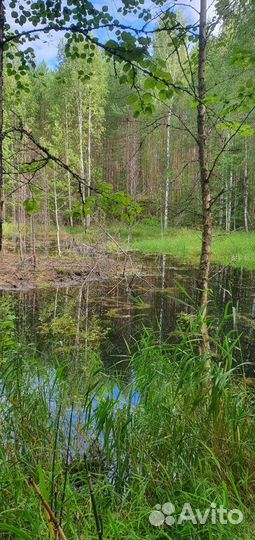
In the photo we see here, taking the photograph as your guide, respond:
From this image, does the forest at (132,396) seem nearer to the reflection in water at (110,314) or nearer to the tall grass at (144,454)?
the tall grass at (144,454)

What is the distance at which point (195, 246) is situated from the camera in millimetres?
17250

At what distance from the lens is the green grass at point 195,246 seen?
14203 mm

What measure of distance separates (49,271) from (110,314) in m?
4.79

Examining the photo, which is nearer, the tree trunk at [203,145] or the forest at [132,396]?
the forest at [132,396]

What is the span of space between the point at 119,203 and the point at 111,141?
2487 cm

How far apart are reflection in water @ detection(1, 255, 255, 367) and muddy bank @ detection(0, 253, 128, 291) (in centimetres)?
62

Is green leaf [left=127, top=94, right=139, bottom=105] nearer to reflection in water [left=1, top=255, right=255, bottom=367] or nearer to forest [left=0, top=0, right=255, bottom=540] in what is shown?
forest [left=0, top=0, right=255, bottom=540]

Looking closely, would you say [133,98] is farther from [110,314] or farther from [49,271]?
[49,271]

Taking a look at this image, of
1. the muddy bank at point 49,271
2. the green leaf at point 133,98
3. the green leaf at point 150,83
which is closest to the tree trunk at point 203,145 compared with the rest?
the green leaf at point 133,98

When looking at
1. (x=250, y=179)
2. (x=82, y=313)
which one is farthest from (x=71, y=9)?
(x=250, y=179)

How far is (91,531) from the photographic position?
5.50ft

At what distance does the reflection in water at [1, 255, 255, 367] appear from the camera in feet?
18.5

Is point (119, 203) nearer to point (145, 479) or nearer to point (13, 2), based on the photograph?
point (13, 2)

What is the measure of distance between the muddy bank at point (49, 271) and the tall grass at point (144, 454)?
6862 millimetres
